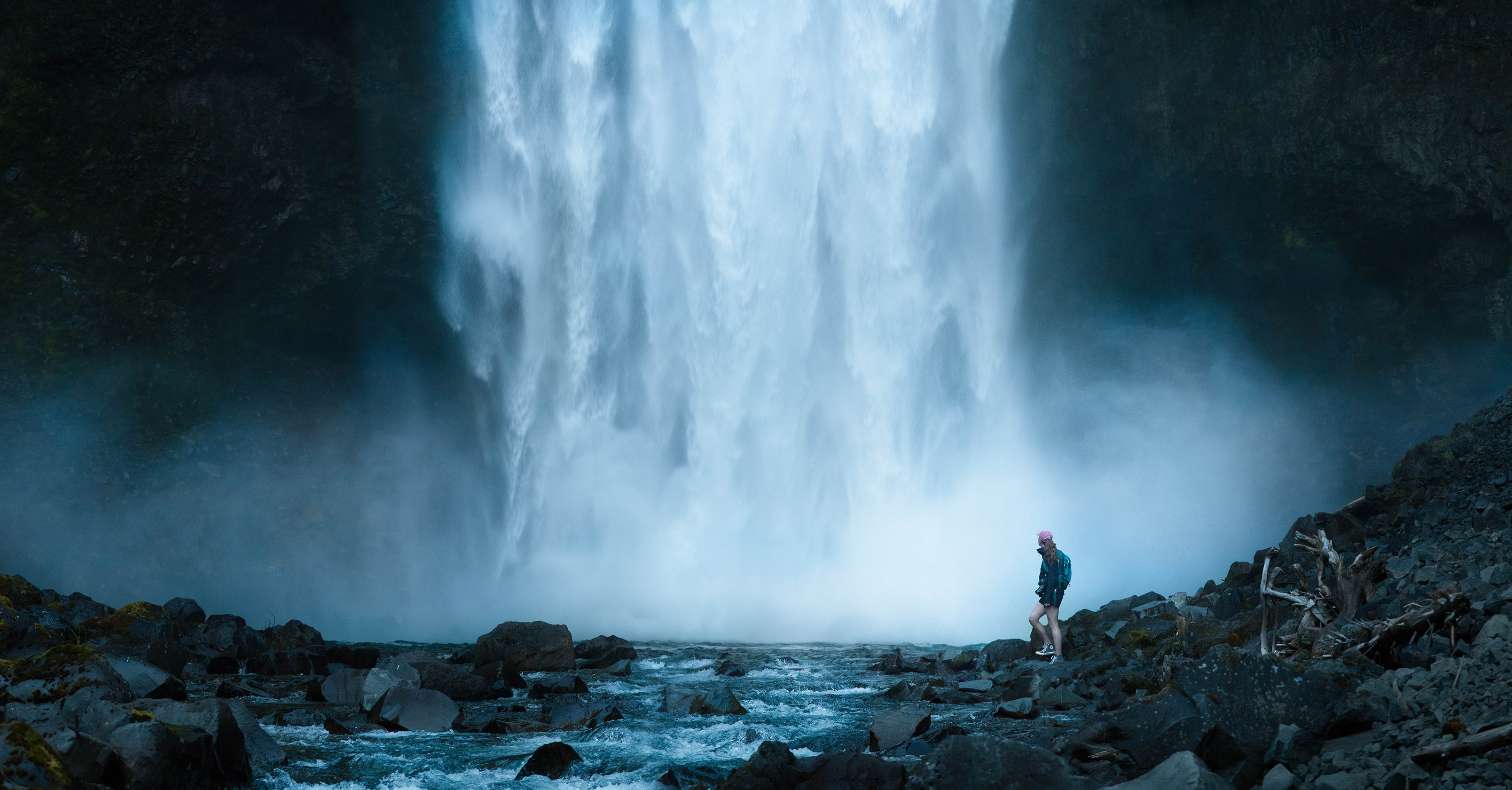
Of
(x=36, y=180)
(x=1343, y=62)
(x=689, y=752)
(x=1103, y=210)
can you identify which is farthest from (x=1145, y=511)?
(x=36, y=180)

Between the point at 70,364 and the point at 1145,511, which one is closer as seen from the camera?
the point at 70,364

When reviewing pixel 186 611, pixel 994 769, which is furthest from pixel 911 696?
pixel 186 611

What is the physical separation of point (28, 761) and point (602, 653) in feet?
38.2

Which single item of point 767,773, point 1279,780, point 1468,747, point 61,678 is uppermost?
point 61,678

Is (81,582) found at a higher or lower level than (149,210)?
lower

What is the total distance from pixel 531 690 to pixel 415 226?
2105 cm

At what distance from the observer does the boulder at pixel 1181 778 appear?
491 centimetres

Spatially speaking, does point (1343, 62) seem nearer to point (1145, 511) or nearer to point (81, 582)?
point (1145, 511)

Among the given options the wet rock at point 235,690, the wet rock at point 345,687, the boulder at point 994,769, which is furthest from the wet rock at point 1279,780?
the wet rock at point 235,690

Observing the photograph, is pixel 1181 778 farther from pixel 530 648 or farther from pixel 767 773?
pixel 530 648

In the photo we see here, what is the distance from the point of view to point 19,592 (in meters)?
16.5

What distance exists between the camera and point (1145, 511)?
28.9 metres

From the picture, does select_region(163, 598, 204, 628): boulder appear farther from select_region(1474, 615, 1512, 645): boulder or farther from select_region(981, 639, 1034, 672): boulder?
select_region(1474, 615, 1512, 645): boulder

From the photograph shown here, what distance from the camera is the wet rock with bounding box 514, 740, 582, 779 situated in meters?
7.64
